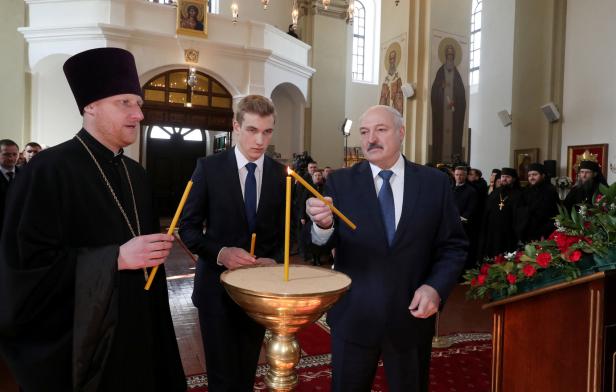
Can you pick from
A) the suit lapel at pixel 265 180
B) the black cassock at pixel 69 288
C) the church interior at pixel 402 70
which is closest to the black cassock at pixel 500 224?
the church interior at pixel 402 70

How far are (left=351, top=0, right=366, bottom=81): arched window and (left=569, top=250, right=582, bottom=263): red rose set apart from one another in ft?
58.0

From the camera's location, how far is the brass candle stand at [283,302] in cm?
126

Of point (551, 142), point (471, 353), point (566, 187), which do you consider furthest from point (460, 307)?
point (551, 142)

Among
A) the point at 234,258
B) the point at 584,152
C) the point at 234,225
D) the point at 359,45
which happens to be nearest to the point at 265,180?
the point at 234,225

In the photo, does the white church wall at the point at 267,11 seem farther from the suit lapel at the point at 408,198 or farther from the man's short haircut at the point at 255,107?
the suit lapel at the point at 408,198

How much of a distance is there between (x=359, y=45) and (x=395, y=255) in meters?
18.5

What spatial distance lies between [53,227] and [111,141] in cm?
41

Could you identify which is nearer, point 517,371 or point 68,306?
point 68,306

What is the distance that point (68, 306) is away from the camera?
1595 millimetres

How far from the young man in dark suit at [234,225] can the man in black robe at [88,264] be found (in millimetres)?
305

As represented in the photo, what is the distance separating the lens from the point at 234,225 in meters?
2.31

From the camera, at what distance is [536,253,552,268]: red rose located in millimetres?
2125

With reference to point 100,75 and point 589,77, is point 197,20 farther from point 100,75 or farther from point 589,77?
point 100,75

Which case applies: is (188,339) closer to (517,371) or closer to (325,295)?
(517,371)
